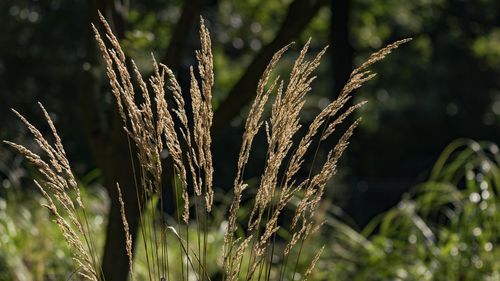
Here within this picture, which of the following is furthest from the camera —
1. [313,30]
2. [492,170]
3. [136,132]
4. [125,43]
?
[313,30]

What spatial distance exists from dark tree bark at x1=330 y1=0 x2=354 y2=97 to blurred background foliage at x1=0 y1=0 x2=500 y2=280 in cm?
2

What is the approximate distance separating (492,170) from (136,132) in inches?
106

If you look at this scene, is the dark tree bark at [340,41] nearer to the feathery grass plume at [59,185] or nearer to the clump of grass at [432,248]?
the clump of grass at [432,248]

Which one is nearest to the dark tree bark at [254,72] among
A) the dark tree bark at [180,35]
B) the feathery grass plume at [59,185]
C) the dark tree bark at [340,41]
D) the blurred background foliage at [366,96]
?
the blurred background foliage at [366,96]

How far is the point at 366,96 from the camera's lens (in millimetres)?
15945

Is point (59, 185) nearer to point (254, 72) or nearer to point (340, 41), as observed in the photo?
point (254, 72)

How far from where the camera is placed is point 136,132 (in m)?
1.80

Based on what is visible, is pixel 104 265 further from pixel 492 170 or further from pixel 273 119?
pixel 492 170

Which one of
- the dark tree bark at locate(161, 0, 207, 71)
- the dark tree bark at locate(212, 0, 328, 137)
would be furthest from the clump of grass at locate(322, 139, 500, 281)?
the dark tree bark at locate(161, 0, 207, 71)

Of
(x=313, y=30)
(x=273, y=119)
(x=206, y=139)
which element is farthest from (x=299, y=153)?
(x=313, y=30)

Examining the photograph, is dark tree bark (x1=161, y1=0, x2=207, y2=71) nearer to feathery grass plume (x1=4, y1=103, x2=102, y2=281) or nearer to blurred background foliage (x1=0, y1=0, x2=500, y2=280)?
blurred background foliage (x1=0, y1=0, x2=500, y2=280)

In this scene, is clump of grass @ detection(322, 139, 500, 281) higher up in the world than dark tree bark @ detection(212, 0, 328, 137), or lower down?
lower down

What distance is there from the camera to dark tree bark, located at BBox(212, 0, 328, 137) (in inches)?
107

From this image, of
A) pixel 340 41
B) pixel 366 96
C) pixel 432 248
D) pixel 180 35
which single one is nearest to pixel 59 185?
pixel 180 35
